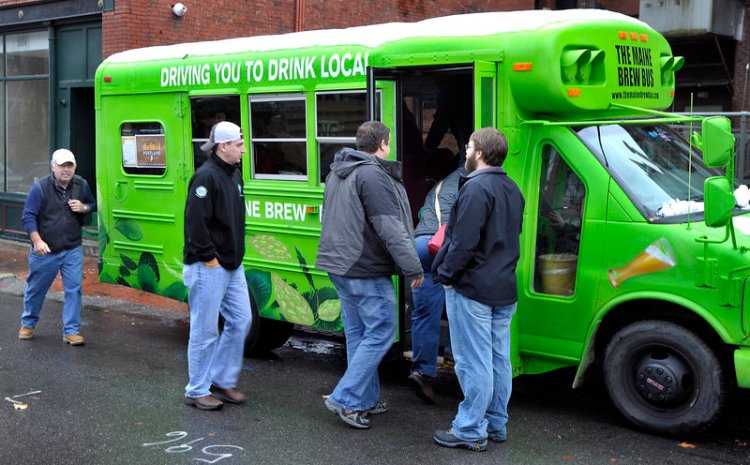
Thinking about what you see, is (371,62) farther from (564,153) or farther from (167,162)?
(167,162)

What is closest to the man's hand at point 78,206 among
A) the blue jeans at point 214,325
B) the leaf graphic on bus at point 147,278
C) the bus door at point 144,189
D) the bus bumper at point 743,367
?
the bus door at point 144,189

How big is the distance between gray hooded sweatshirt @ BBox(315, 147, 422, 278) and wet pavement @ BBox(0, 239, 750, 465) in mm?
1074

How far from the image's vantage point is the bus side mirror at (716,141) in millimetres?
4930

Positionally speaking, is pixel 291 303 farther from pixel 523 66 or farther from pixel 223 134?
pixel 523 66

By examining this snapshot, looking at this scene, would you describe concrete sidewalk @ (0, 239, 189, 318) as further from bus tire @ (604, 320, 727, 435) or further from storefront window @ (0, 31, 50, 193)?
bus tire @ (604, 320, 727, 435)

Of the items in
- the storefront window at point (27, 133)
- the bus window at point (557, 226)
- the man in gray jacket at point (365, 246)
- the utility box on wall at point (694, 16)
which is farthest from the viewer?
the utility box on wall at point (694, 16)

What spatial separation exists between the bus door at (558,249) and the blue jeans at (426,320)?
1.92 feet

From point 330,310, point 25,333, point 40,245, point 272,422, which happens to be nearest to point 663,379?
point 272,422

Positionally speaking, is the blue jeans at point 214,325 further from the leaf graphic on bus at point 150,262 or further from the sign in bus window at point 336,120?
the leaf graphic on bus at point 150,262

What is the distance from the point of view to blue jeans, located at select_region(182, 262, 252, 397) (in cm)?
612

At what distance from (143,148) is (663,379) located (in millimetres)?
5147

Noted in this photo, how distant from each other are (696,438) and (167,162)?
16.5ft

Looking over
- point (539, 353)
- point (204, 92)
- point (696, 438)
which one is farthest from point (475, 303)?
point (204, 92)

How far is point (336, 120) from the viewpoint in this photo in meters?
7.02
